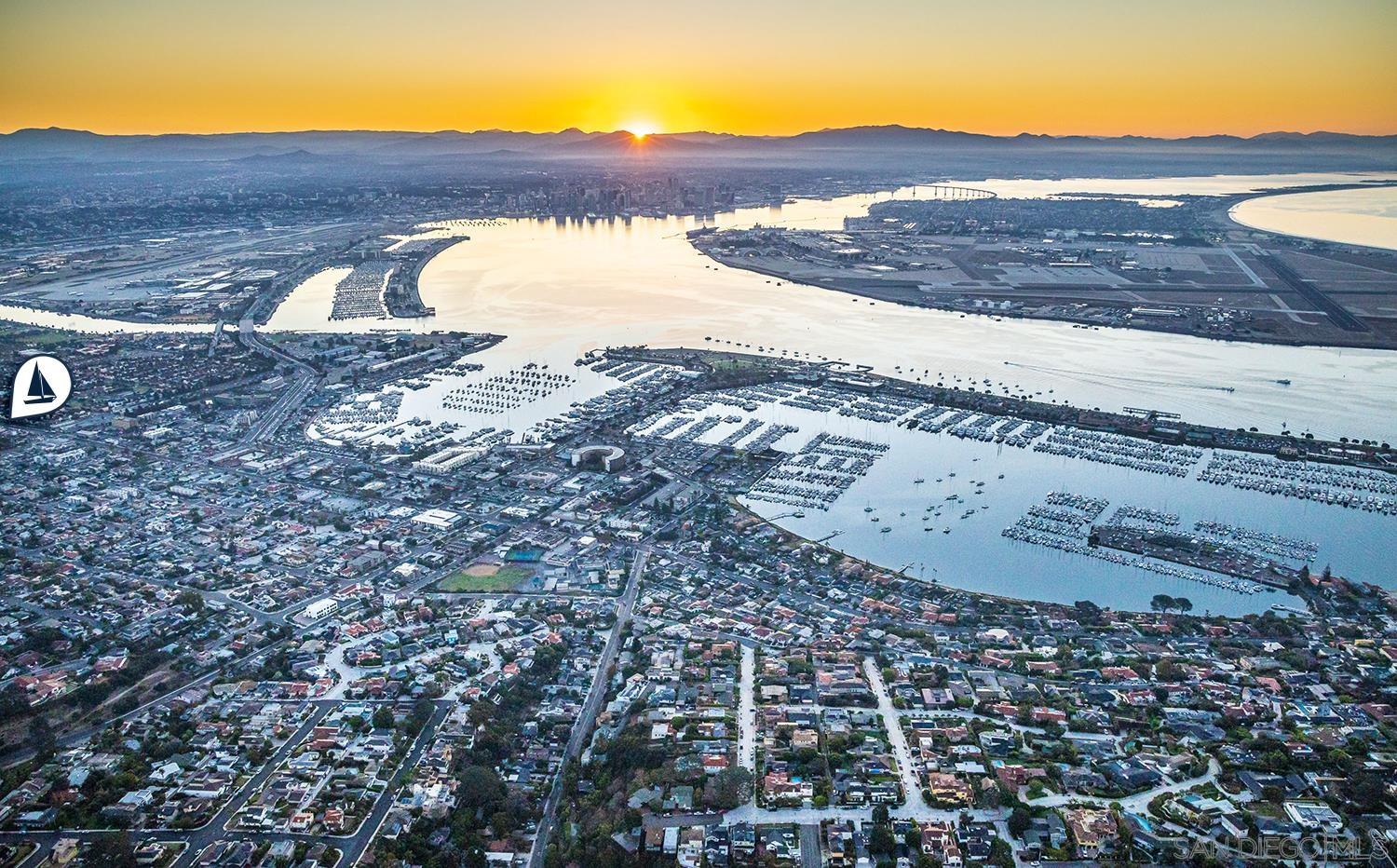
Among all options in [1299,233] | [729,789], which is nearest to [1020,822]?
[729,789]

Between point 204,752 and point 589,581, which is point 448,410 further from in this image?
point 204,752

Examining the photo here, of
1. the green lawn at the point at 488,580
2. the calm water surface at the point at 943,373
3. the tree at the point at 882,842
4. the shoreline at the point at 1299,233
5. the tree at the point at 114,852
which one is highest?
the shoreline at the point at 1299,233

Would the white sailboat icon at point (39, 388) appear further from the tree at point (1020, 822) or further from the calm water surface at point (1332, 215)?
the calm water surface at point (1332, 215)

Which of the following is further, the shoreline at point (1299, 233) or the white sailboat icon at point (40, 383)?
the shoreline at point (1299, 233)

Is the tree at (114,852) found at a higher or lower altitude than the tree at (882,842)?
lower

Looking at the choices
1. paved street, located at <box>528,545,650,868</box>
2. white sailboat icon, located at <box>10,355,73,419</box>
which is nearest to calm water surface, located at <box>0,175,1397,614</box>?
paved street, located at <box>528,545,650,868</box>

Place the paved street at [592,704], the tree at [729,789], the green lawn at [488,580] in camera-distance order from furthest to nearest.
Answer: the green lawn at [488,580] → the tree at [729,789] → the paved street at [592,704]

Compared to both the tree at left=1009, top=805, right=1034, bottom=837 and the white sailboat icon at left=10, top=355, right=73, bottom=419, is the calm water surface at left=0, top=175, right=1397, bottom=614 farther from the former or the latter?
the white sailboat icon at left=10, top=355, right=73, bottom=419

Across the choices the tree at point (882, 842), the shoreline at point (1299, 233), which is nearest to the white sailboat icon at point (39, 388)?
the tree at point (882, 842)

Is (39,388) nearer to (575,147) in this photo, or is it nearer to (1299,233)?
(1299,233)
